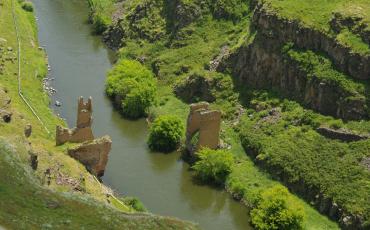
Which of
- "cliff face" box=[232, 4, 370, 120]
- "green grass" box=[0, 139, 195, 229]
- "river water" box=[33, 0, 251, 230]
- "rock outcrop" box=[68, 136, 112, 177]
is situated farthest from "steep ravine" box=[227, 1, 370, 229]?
"green grass" box=[0, 139, 195, 229]

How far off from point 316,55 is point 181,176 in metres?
18.5

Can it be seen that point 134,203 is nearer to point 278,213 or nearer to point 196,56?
point 278,213

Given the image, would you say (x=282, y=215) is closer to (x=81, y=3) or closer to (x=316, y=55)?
(x=316, y=55)

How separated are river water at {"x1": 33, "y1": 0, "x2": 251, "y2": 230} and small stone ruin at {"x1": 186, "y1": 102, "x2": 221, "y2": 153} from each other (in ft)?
10.5

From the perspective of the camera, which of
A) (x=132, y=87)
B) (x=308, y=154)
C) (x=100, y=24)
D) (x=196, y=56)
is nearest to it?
(x=308, y=154)

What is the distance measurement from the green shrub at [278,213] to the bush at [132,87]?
23726 mm

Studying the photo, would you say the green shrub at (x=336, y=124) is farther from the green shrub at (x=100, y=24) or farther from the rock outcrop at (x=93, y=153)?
the green shrub at (x=100, y=24)

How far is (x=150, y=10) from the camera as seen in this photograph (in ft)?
328

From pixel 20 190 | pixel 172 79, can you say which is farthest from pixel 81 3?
pixel 20 190

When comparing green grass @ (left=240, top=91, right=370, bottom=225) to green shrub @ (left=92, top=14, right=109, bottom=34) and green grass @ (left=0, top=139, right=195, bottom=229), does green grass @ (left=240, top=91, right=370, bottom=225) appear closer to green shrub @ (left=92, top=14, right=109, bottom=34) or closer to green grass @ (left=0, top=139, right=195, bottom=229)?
green grass @ (left=0, top=139, right=195, bottom=229)

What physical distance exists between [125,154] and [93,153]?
909cm

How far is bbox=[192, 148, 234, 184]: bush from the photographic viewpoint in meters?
65.6

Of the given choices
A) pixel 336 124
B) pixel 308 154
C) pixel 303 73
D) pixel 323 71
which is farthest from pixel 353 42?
pixel 308 154

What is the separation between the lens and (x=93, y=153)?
62781 millimetres
